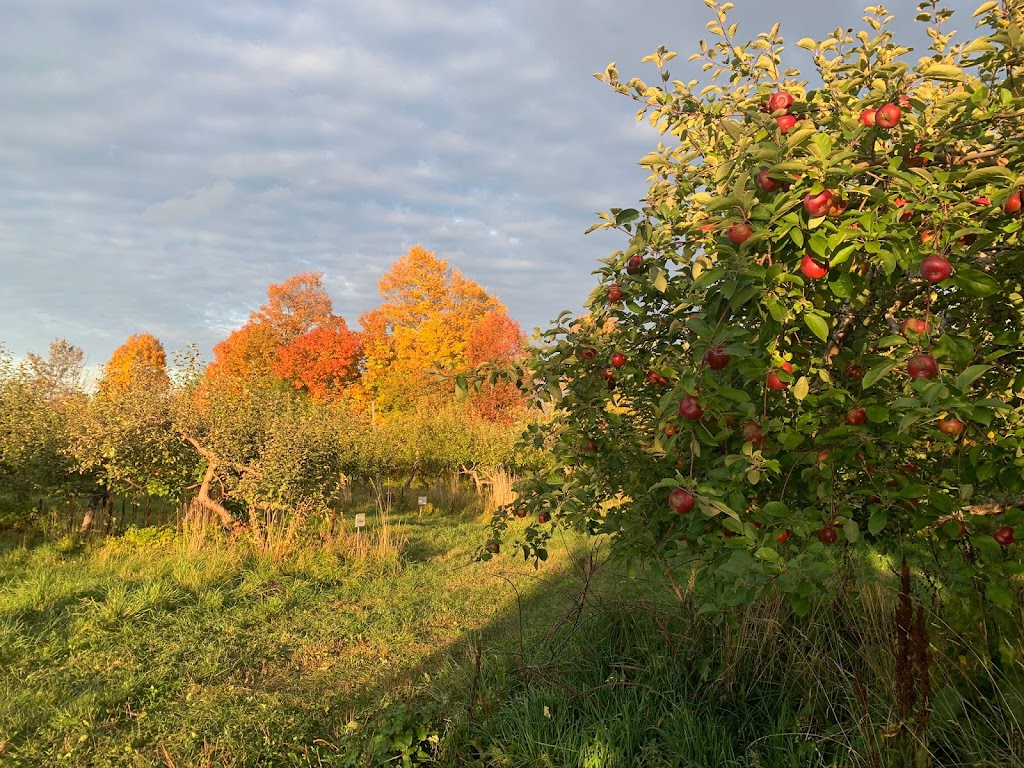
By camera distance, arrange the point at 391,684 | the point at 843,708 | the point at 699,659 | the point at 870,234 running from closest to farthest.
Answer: the point at 870,234 → the point at 843,708 → the point at 699,659 → the point at 391,684

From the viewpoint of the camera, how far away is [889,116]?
1.73m

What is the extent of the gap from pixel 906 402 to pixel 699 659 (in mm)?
2490

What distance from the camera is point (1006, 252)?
1.77 meters

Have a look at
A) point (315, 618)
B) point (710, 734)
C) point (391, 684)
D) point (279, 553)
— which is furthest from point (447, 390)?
point (710, 734)

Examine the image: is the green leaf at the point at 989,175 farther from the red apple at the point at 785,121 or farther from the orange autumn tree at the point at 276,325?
the orange autumn tree at the point at 276,325

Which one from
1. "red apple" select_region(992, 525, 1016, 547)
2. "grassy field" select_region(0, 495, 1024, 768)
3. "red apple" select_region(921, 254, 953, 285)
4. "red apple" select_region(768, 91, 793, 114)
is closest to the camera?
"red apple" select_region(921, 254, 953, 285)

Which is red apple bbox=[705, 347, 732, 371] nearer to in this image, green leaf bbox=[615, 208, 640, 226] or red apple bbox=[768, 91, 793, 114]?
green leaf bbox=[615, 208, 640, 226]

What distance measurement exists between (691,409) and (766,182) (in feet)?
2.28

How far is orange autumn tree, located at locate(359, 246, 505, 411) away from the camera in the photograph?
26.1m

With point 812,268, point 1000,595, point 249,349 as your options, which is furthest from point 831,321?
point 249,349

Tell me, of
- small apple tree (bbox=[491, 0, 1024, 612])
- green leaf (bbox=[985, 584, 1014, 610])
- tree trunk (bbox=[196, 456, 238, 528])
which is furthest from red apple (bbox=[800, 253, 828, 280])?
tree trunk (bbox=[196, 456, 238, 528])

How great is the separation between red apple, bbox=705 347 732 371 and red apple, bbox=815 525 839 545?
2.05 feet

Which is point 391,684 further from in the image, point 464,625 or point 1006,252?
point 1006,252

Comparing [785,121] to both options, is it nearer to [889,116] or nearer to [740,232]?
[889,116]
